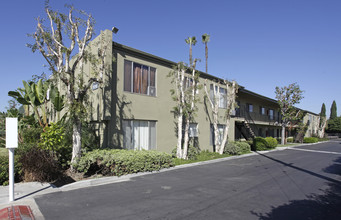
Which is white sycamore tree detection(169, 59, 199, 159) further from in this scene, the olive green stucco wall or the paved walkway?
the paved walkway

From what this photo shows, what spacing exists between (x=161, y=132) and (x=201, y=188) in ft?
21.4

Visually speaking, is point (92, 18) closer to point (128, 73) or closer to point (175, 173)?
point (128, 73)

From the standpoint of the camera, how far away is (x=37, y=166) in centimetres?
795

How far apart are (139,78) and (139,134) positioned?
329 centimetres

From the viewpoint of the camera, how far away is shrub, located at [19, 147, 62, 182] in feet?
26.1

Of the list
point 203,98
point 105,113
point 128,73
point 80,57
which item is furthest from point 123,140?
Answer: point 203,98

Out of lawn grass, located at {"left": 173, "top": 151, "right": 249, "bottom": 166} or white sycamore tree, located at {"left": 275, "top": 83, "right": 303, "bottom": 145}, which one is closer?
lawn grass, located at {"left": 173, "top": 151, "right": 249, "bottom": 166}

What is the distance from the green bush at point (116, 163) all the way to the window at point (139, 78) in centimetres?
409

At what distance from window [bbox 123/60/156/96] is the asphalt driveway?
5389 mm

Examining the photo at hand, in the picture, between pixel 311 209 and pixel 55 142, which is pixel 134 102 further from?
pixel 311 209

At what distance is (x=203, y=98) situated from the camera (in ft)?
56.4

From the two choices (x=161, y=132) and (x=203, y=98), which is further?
(x=203, y=98)

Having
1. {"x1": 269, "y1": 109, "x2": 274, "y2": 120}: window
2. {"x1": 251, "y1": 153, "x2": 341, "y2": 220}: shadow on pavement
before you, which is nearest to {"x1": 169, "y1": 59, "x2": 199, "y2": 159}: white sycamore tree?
{"x1": 251, "y1": 153, "x2": 341, "y2": 220}: shadow on pavement

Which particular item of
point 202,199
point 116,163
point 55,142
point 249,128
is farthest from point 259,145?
point 55,142
